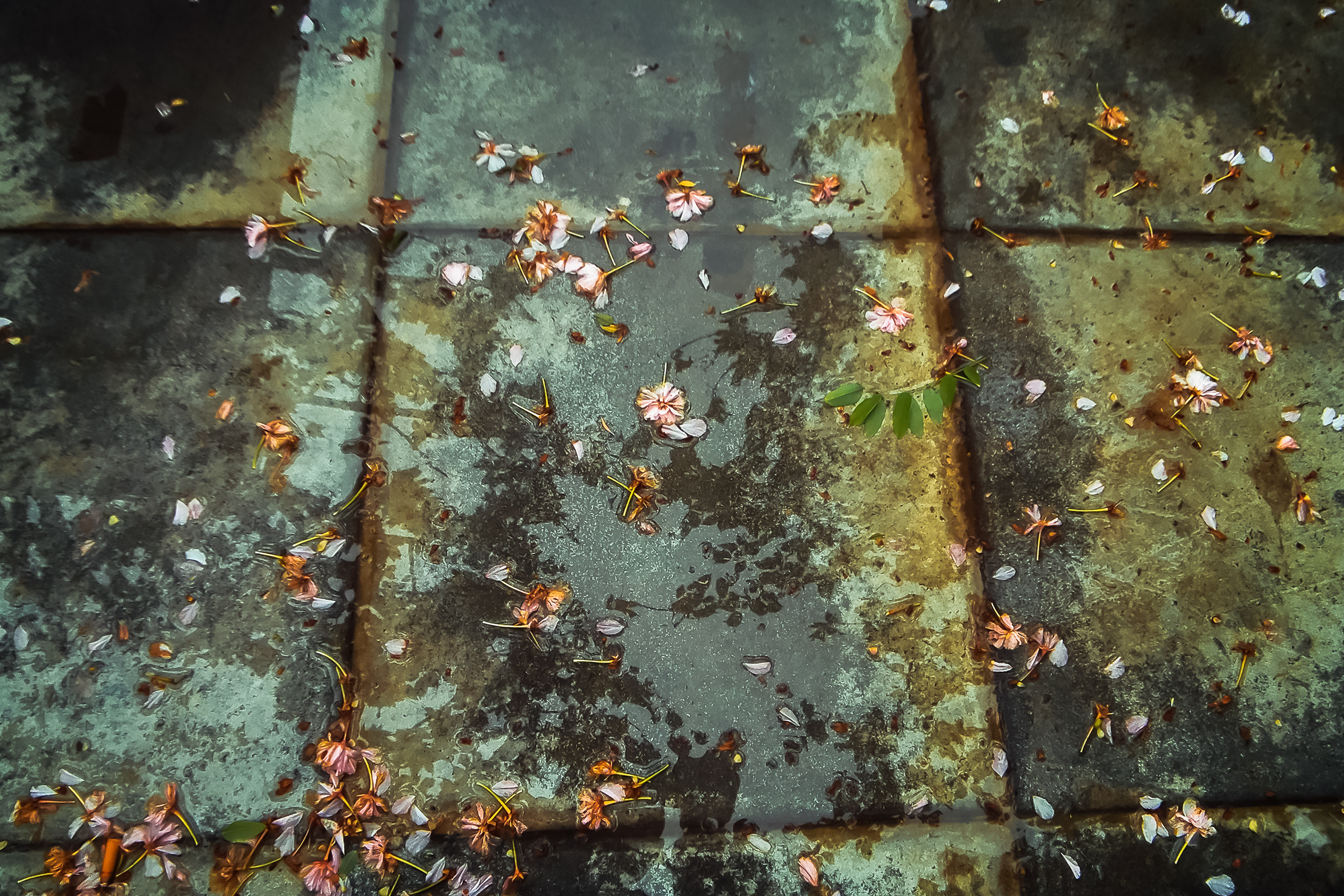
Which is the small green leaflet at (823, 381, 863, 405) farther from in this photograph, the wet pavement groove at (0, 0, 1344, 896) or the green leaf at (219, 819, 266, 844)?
the green leaf at (219, 819, 266, 844)

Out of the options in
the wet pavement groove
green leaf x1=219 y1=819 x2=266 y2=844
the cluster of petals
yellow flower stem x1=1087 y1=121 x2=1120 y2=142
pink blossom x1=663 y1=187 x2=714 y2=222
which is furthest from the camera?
yellow flower stem x1=1087 y1=121 x2=1120 y2=142

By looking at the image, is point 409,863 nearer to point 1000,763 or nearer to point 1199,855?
point 1000,763

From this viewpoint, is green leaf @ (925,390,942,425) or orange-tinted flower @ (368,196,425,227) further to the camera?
orange-tinted flower @ (368,196,425,227)

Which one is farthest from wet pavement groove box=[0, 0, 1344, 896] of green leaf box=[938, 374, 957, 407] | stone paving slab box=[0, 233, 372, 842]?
green leaf box=[938, 374, 957, 407]

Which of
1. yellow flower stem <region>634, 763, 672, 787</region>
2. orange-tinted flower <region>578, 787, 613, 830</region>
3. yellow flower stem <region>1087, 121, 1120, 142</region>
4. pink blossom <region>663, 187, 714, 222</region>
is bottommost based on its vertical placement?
orange-tinted flower <region>578, 787, 613, 830</region>

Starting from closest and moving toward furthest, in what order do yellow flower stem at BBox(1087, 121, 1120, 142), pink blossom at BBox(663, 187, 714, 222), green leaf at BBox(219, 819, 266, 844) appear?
1. green leaf at BBox(219, 819, 266, 844)
2. pink blossom at BBox(663, 187, 714, 222)
3. yellow flower stem at BBox(1087, 121, 1120, 142)

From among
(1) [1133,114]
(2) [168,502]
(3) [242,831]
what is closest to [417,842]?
(3) [242,831]
